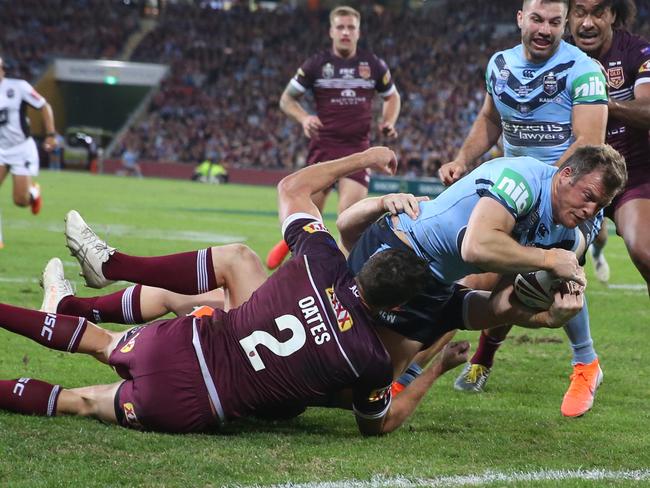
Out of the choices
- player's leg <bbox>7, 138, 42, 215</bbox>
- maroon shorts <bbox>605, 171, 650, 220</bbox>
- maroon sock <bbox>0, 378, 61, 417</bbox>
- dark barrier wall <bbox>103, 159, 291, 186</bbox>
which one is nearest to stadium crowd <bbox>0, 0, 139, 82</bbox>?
dark barrier wall <bbox>103, 159, 291, 186</bbox>

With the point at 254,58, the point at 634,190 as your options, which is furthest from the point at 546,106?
the point at 254,58

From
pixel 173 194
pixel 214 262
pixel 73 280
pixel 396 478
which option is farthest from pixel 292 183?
pixel 173 194

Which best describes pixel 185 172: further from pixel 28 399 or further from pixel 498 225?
pixel 498 225

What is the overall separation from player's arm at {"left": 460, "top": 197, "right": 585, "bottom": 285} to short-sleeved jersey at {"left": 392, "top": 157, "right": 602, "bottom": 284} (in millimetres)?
62

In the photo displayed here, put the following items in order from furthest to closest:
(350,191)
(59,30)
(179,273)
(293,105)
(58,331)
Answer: (59,30) < (293,105) < (350,191) < (179,273) < (58,331)

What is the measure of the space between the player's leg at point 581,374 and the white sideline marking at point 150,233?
8.08 m

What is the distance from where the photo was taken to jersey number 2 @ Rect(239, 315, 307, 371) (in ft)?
14.3

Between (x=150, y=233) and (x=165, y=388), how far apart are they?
10.3 meters

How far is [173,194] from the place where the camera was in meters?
27.4

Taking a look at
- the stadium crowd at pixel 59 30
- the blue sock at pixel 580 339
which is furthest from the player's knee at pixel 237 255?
the stadium crowd at pixel 59 30

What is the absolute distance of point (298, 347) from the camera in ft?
14.3

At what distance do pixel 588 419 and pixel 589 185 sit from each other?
1.53 metres

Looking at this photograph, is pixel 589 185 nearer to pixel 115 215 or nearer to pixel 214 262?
pixel 214 262

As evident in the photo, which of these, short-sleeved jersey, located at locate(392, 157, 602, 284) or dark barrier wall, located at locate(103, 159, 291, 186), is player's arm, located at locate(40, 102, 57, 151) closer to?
short-sleeved jersey, located at locate(392, 157, 602, 284)
